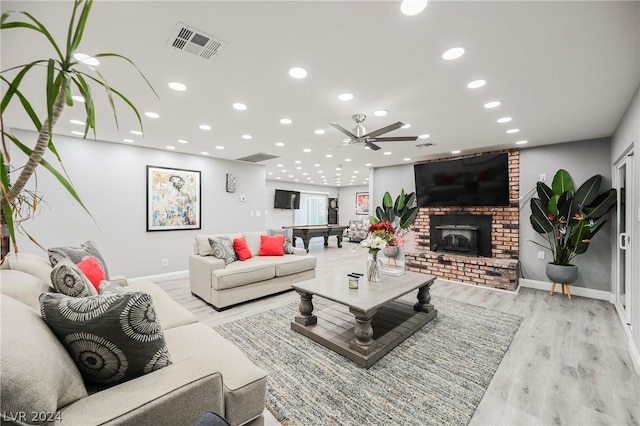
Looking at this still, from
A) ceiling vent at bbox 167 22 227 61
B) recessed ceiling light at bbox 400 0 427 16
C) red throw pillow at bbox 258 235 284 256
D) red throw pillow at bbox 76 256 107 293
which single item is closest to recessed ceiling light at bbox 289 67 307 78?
ceiling vent at bbox 167 22 227 61

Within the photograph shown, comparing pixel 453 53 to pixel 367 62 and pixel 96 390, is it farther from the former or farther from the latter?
pixel 96 390

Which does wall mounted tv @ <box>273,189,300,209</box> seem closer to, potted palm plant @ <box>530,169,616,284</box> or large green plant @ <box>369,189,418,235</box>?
large green plant @ <box>369,189,418,235</box>

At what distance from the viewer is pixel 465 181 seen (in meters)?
5.14

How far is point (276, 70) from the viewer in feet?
7.51

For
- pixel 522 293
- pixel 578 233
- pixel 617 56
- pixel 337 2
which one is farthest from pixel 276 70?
pixel 522 293

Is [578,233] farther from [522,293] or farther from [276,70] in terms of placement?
[276,70]

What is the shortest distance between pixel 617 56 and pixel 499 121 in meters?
1.45

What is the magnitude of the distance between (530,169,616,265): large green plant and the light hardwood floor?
0.79 metres

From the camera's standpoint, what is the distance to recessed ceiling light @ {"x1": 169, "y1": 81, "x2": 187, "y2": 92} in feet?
8.30

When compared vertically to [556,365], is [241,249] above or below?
above

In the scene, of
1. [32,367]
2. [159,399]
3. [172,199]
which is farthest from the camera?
[172,199]

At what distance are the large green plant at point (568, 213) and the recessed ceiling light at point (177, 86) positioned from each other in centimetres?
513

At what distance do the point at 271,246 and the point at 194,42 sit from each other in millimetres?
3116

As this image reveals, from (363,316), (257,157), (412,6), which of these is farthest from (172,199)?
(412,6)
